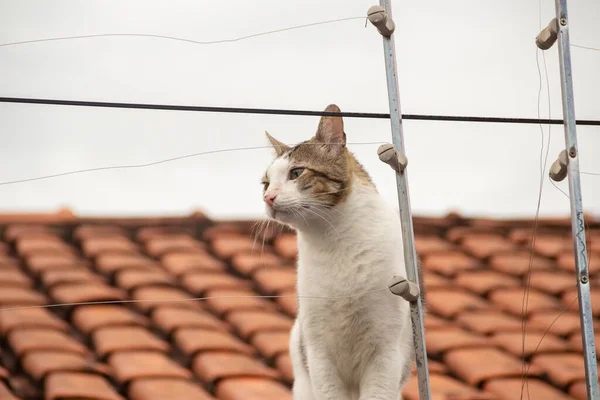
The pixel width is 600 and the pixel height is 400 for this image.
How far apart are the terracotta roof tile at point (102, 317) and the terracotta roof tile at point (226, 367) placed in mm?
361

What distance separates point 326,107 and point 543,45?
24.1 inches

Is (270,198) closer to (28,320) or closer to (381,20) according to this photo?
(381,20)

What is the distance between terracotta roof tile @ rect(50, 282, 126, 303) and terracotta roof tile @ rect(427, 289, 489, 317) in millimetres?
1304

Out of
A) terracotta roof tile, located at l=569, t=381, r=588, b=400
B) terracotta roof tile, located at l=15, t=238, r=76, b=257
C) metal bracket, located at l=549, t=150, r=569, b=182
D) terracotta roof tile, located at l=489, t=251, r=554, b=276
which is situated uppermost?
metal bracket, located at l=549, t=150, r=569, b=182

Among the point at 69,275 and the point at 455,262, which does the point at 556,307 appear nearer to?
the point at 455,262

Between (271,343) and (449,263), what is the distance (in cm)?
129

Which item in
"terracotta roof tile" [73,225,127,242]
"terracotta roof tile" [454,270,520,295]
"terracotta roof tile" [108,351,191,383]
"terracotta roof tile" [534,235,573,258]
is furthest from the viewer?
"terracotta roof tile" [534,235,573,258]

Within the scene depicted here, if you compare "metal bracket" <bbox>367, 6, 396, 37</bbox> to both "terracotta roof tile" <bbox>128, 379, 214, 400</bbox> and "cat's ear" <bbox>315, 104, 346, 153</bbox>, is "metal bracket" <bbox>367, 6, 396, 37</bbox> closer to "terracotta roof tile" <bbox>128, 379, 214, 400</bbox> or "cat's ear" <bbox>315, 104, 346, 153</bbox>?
"cat's ear" <bbox>315, 104, 346, 153</bbox>

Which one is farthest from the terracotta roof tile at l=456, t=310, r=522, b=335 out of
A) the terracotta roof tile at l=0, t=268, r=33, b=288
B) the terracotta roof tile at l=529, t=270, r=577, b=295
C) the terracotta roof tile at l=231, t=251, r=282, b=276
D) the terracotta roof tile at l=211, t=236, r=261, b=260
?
the terracotta roof tile at l=0, t=268, r=33, b=288

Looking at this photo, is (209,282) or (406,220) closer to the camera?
(406,220)

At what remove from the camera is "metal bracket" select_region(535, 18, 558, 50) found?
2.46 metres

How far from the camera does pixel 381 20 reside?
7.48 ft

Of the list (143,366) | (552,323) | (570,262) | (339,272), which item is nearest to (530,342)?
(552,323)

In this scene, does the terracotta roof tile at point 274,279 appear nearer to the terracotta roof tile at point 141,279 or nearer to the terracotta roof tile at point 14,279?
the terracotta roof tile at point 141,279
